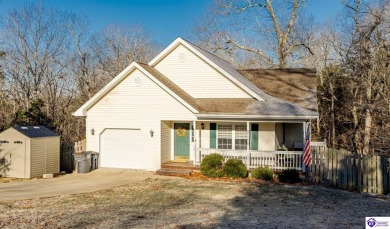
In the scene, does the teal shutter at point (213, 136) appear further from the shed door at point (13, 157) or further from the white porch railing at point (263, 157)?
the shed door at point (13, 157)

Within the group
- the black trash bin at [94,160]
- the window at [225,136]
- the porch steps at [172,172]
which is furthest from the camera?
the window at [225,136]

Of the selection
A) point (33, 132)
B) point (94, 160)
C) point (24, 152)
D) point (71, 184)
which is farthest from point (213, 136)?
point (24, 152)

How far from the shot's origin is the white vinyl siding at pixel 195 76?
18656mm

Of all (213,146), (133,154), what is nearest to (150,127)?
(133,154)

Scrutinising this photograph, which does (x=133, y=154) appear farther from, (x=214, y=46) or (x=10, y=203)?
(x=214, y=46)

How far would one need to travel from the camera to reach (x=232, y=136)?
1798 cm

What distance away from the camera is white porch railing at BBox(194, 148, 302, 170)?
15.8 meters

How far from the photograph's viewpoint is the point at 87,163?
57.6 ft

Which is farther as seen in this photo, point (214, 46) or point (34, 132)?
point (214, 46)

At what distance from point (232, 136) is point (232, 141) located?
0.87 feet

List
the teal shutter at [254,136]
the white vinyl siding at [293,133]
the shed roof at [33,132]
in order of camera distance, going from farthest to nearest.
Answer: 1. the white vinyl siding at [293,133]
2. the teal shutter at [254,136]
3. the shed roof at [33,132]

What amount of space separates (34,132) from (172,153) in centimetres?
701

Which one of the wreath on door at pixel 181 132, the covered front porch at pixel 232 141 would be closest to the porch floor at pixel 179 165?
the covered front porch at pixel 232 141

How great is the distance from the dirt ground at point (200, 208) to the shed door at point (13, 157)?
552cm
